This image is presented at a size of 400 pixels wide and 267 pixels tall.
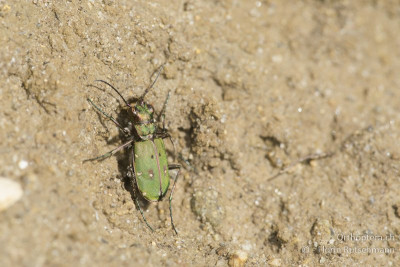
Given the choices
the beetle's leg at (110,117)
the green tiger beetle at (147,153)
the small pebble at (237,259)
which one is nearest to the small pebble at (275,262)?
the small pebble at (237,259)

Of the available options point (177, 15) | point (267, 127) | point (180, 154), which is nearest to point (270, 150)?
point (267, 127)

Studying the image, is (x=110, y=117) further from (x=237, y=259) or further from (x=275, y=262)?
(x=275, y=262)

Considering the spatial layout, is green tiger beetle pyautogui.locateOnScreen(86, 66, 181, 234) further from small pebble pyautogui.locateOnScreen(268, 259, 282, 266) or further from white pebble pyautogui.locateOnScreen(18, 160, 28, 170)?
small pebble pyautogui.locateOnScreen(268, 259, 282, 266)

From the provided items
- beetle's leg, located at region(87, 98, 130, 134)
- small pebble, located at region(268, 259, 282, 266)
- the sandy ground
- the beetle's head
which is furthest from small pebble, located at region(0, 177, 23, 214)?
small pebble, located at region(268, 259, 282, 266)

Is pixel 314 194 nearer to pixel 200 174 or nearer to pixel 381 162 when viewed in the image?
pixel 381 162

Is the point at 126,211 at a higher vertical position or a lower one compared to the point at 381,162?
lower

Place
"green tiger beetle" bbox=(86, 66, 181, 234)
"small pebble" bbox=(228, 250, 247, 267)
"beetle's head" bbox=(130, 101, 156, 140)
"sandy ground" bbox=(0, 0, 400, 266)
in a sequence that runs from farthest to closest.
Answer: "beetle's head" bbox=(130, 101, 156, 140) → "green tiger beetle" bbox=(86, 66, 181, 234) → "small pebble" bbox=(228, 250, 247, 267) → "sandy ground" bbox=(0, 0, 400, 266)

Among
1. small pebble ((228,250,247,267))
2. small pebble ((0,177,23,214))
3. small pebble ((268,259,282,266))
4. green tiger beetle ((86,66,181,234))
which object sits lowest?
small pebble ((268,259,282,266))
